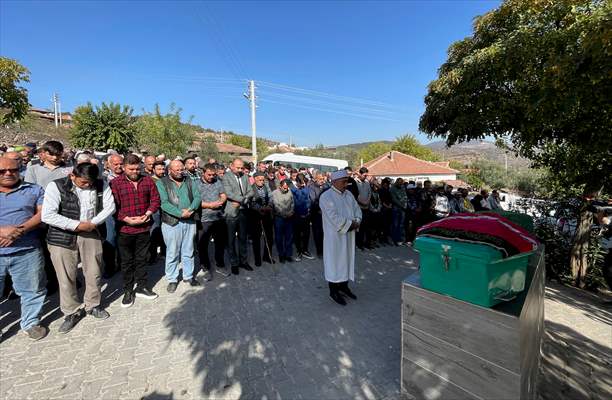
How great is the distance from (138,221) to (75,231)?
2.37ft

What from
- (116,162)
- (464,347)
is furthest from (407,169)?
(464,347)

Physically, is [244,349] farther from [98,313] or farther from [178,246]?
[178,246]

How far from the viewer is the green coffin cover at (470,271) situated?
6.24ft

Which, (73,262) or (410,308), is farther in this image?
(73,262)

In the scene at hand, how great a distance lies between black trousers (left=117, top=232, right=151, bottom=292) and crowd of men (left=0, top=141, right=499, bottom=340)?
14mm

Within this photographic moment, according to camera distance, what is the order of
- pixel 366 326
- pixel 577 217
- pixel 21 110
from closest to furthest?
pixel 366 326
pixel 577 217
pixel 21 110

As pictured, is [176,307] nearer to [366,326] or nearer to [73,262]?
[73,262]

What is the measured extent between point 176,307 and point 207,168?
233 cm

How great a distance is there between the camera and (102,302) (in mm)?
4379

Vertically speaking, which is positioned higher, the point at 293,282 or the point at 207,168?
the point at 207,168

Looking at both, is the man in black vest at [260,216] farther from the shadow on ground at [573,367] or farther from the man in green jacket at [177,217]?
the shadow on ground at [573,367]

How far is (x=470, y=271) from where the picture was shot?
1970 millimetres

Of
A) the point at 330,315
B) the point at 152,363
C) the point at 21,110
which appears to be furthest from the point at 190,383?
the point at 21,110

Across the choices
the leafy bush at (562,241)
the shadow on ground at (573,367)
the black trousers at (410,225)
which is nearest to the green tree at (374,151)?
the black trousers at (410,225)
